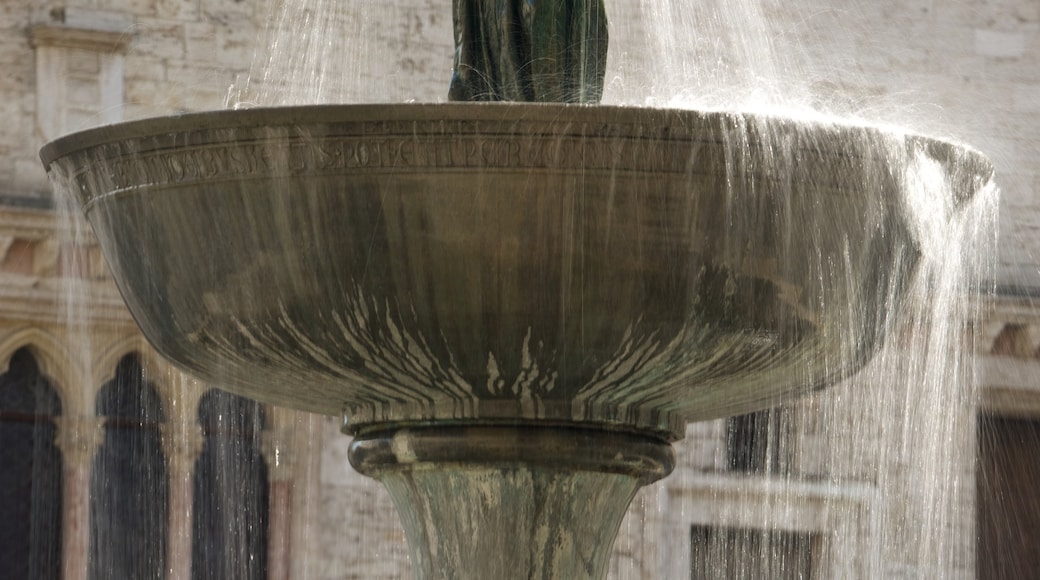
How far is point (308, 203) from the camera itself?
4.09 m

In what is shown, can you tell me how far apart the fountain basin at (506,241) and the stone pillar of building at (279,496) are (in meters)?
6.20

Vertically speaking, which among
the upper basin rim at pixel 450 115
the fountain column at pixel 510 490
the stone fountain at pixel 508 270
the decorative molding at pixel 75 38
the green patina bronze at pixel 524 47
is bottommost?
the fountain column at pixel 510 490

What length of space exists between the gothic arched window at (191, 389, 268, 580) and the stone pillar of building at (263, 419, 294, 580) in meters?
0.04

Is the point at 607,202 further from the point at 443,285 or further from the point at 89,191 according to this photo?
the point at 89,191

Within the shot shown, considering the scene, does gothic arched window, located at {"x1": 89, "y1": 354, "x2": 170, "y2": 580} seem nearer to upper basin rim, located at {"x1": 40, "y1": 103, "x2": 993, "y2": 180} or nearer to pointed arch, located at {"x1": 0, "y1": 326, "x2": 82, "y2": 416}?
pointed arch, located at {"x1": 0, "y1": 326, "x2": 82, "y2": 416}

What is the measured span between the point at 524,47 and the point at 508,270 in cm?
95

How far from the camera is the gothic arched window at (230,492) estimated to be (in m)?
10.3

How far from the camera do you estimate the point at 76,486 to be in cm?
1005

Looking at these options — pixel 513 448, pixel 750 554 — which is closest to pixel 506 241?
pixel 513 448

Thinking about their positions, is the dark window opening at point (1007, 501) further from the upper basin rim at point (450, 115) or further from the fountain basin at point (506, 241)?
the upper basin rim at point (450, 115)

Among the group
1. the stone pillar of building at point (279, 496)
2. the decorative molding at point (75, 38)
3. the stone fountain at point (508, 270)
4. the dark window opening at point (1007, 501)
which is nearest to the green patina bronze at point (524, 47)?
the stone fountain at point (508, 270)

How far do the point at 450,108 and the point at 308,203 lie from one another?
36 centimetres

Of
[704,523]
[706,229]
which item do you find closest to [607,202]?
[706,229]

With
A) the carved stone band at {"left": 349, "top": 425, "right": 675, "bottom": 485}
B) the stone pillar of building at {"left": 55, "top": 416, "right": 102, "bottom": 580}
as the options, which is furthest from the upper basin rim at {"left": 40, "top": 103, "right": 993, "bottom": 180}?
the stone pillar of building at {"left": 55, "top": 416, "right": 102, "bottom": 580}
